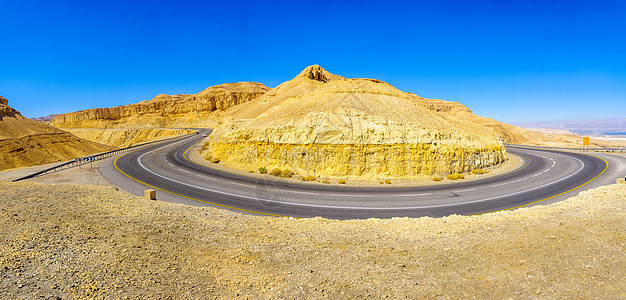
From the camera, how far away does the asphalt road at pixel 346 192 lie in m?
17.6

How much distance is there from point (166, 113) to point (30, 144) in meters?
78.1

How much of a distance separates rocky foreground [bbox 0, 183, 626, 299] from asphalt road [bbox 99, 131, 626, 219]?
23.5 feet

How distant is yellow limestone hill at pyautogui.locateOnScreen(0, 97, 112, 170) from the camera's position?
39219mm

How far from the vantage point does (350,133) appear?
29.8m

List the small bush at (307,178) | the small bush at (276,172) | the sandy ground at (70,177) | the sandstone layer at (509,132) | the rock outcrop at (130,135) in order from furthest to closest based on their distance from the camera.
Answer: the sandstone layer at (509,132)
the rock outcrop at (130,135)
the small bush at (276,172)
the small bush at (307,178)
the sandy ground at (70,177)

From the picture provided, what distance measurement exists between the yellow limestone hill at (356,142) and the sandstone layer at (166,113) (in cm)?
7896

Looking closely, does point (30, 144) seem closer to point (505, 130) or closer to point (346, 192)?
point (346, 192)

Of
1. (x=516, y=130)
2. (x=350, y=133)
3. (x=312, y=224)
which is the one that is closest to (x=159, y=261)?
(x=312, y=224)

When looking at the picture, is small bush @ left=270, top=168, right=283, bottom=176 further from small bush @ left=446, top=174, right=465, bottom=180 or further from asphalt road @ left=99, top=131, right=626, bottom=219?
small bush @ left=446, top=174, right=465, bottom=180

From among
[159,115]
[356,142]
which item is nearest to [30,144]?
[356,142]

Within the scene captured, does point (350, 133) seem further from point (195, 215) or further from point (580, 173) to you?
point (580, 173)

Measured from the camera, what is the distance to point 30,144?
44.3 metres

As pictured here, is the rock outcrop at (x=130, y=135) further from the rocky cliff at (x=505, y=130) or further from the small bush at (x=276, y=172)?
the rocky cliff at (x=505, y=130)

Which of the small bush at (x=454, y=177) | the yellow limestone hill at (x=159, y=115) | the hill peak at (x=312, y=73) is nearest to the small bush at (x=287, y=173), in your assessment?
the small bush at (x=454, y=177)
